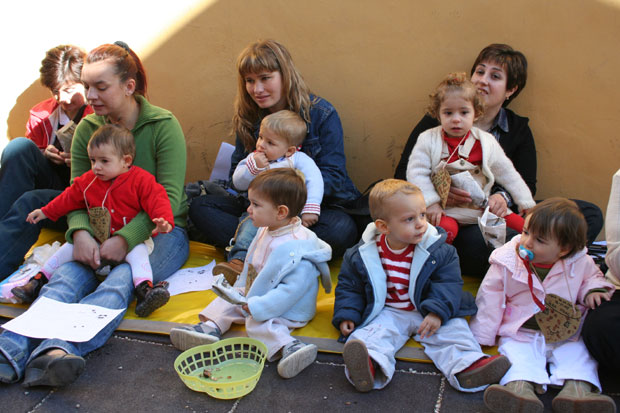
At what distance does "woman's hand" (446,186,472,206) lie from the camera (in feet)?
9.66

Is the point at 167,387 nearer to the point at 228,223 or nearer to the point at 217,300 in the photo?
the point at 217,300

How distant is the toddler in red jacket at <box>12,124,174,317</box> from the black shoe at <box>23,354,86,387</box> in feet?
1.87

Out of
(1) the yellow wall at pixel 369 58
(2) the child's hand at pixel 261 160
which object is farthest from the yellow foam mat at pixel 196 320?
(1) the yellow wall at pixel 369 58

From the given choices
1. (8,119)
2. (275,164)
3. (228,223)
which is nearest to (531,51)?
(275,164)

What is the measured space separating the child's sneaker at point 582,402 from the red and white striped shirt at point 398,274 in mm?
691

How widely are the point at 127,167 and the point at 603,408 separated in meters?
2.36

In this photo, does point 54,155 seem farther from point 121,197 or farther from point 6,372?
point 6,372

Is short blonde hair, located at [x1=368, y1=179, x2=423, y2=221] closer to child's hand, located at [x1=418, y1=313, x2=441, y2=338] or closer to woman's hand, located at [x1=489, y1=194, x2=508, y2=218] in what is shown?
child's hand, located at [x1=418, y1=313, x2=441, y2=338]

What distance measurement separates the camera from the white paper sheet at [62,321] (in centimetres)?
235

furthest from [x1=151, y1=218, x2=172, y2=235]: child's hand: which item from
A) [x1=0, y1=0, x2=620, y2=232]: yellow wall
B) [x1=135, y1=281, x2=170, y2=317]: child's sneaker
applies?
[x1=0, y1=0, x2=620, y2=232]: yellow wall

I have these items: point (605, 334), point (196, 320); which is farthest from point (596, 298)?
point (196, 320)

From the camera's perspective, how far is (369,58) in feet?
Result: 11.6

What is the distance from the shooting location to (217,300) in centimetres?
265

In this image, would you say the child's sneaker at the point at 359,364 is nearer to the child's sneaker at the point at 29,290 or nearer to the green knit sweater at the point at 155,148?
the green knit sweater at the point at 155,148
